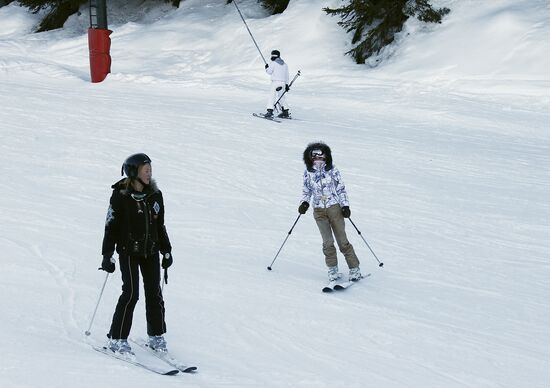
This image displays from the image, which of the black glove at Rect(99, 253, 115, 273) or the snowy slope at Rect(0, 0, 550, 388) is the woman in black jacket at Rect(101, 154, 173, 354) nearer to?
the black glove at Rect(99, 253, 115, 273)

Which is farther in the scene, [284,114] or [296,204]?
[284,114]

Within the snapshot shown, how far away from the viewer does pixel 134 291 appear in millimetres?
5961

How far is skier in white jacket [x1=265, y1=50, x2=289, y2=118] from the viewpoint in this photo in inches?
683

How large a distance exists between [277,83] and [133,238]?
39.1ft

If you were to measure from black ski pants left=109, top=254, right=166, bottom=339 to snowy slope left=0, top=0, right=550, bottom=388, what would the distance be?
27 centimetres

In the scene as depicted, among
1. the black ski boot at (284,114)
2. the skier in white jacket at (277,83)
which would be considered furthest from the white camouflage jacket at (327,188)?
the black ski boot at (284,114)

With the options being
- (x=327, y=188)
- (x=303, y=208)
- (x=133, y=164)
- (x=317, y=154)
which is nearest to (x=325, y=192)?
(x=327, y=188)

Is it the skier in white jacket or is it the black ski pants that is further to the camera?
the skier in white jacket

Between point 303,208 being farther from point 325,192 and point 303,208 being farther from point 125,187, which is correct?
point 125,187

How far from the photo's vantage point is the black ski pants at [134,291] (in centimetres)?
592

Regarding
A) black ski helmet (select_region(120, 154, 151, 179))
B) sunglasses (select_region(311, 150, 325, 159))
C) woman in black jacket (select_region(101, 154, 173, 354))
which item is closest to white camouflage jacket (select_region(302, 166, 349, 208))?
sunglasses (select_region(311, 150, 325, 159))

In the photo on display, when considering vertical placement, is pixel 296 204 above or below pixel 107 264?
below

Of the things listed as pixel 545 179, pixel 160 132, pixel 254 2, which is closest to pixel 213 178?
pixel 160 132

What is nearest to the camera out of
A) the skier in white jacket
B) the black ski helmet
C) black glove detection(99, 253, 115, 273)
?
the black ski helmet
